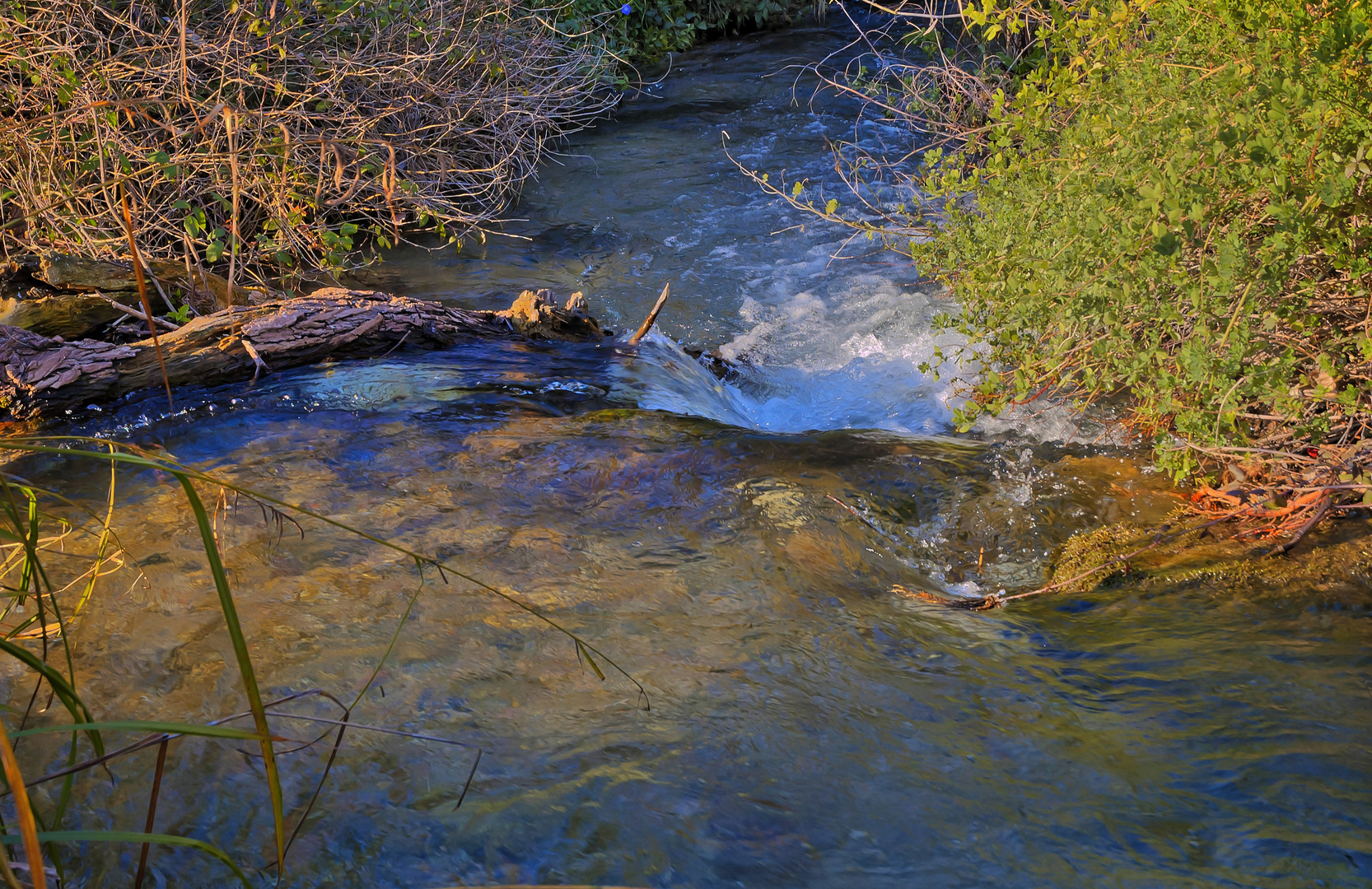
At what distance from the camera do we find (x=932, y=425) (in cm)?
515

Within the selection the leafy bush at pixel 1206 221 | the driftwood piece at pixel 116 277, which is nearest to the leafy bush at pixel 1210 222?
the leafy bush at pixel 1206 221

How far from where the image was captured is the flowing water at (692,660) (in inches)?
71.3

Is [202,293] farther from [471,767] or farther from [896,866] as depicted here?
[896,866]

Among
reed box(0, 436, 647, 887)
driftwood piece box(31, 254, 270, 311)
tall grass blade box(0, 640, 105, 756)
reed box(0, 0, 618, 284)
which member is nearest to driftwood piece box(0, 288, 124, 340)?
driftwood piece box(31, 254, 270, 311)

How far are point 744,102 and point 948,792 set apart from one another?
409 inches

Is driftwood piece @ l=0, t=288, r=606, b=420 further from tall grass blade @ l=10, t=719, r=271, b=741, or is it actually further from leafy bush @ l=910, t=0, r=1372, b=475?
tall grass blade @ l=10, t=719, r=271, b=741

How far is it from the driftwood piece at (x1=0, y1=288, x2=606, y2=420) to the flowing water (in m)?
0.17

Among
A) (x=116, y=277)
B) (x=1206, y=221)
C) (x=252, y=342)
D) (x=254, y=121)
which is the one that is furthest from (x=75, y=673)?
(x=254, y=121)

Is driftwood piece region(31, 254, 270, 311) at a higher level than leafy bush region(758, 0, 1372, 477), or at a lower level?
lower

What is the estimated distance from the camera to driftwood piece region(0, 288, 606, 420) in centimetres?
408

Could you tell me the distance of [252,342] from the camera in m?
4.49

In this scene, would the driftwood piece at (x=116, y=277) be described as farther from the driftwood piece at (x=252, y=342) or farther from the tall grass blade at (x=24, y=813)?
the tall grass blade at (x=24, y=813)

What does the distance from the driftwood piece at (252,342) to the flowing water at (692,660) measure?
0.57 feet

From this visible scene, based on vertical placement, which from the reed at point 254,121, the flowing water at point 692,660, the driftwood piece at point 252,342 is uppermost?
the reed at point 254,121
